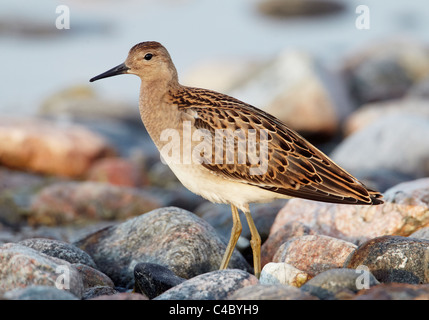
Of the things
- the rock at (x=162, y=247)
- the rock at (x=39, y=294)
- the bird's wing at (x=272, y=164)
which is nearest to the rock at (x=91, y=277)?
the rock at (x=162, y=247)

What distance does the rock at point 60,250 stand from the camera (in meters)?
7.81

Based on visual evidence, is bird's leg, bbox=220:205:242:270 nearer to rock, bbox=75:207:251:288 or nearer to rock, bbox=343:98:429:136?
rock, bbox=75:207:251:288

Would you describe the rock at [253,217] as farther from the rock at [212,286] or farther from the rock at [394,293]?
the rock at [394,293]

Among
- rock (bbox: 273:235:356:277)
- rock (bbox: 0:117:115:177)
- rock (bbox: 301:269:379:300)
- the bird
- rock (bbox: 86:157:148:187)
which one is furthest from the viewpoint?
rock (bbox: 0:117:115:177)

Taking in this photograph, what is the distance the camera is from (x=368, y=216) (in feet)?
29.0

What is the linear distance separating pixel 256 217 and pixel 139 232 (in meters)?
1.91

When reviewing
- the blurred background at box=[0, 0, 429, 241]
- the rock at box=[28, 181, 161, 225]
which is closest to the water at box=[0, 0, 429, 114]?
the blurred background at box=[0, 0, 429, 241]

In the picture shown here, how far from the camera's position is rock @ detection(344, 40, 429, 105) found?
19.2 m

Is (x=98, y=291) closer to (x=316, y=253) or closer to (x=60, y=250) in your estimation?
(x=60, y=250)

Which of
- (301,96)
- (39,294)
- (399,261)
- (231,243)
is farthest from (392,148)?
(39,294)

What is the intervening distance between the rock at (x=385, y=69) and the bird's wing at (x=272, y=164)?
37.4 ft

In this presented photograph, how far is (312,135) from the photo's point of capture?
16406 millimetres

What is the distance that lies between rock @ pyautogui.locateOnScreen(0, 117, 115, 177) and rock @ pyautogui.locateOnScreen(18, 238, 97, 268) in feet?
20.7
